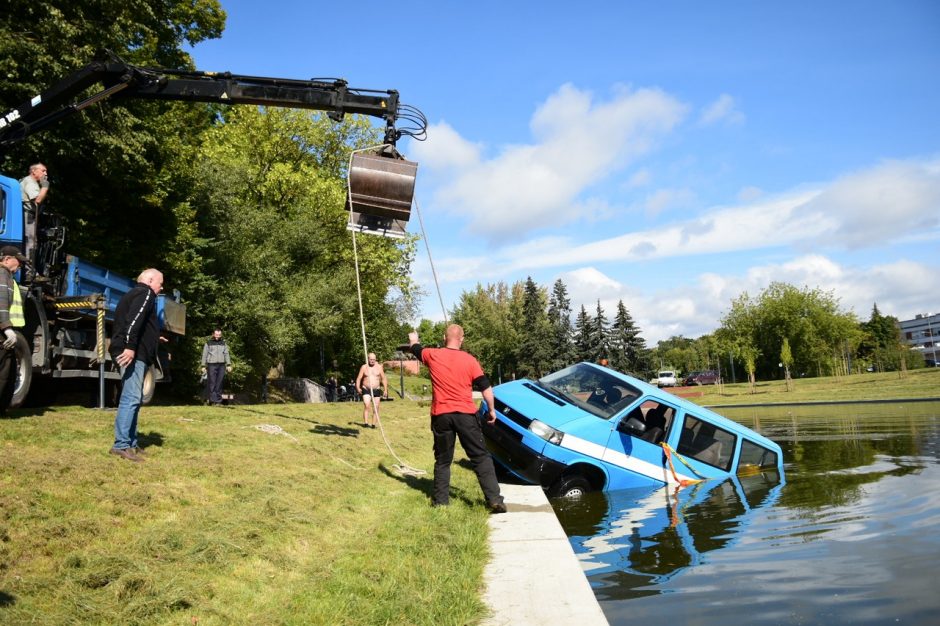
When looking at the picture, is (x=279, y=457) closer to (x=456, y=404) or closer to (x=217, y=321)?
(x=456, y=404)

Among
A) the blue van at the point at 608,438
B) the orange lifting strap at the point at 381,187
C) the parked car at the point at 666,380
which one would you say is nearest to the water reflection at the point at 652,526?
the blue van at the point at 608,438

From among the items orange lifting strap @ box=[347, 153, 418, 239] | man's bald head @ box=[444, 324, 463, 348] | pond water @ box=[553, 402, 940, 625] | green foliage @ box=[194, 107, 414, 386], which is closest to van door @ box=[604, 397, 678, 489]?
pond water @ box=[553, 402, 940, 625]

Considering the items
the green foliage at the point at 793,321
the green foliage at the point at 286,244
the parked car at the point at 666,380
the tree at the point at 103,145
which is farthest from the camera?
the parked car at the point at 666,380

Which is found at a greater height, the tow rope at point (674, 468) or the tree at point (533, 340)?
the tree at point (533, 340)

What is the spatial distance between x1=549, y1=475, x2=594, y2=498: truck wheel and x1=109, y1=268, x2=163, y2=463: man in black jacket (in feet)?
16.6

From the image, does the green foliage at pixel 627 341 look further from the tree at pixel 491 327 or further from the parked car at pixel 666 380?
the tree at pixel 491 327

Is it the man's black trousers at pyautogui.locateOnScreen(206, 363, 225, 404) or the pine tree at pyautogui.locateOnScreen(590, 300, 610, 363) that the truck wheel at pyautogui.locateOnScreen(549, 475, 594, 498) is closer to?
the man's black trousers at pyautogui.locateOnScreen(206, 363, 225, 404)

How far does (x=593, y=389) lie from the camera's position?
33.2ft

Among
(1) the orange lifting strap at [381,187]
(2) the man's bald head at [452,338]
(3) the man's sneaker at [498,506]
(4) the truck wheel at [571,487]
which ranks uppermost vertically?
(1) the orange lifting strap at [381,187]

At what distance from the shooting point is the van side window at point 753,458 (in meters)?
10.1

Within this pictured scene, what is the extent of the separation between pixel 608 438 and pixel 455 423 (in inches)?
112

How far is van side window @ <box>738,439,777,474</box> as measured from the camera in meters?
10.1

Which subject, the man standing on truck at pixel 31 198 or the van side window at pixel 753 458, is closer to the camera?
the man standing on truck at pixel 31 198

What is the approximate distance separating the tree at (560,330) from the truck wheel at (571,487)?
70.1 meters
